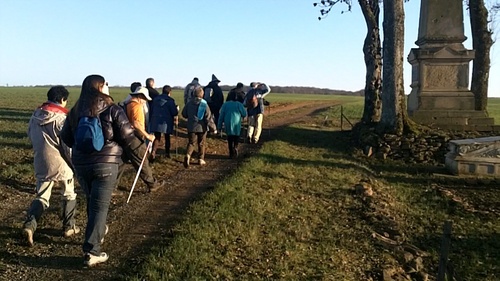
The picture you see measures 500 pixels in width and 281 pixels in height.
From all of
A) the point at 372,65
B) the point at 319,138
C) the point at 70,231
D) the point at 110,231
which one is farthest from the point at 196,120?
the point at 372,65

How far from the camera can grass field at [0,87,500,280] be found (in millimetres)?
5305

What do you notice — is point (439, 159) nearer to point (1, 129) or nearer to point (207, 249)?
point (207, 249)

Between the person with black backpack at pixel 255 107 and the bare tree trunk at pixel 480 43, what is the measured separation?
961 centimetres

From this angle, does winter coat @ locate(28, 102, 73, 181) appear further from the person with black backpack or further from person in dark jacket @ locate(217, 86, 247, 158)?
the person with black backpack

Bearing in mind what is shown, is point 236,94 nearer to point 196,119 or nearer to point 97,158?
point 196,119

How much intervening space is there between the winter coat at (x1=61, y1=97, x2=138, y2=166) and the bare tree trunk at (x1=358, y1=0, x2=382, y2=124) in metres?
12.8

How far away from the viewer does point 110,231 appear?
6.07 metres

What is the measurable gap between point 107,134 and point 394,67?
11.4 meters

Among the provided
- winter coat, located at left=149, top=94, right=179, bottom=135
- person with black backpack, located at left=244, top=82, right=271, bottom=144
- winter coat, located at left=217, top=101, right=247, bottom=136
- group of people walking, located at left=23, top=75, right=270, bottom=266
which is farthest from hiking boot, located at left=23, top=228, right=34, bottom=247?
person with black backpack, located at left=244, top=82, right=271, bottom=144

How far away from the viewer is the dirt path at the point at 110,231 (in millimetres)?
4828

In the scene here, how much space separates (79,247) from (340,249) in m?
3.45

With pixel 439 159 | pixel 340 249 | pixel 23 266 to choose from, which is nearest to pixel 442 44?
pixel 439 159

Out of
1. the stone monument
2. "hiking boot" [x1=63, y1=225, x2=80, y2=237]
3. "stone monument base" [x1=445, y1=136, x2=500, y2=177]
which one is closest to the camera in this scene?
"hiking boot" [x1=63, y1=225, x2=80, y2=237]

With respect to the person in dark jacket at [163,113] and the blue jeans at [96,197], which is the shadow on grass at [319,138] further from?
the blue jeans at [96,197]
